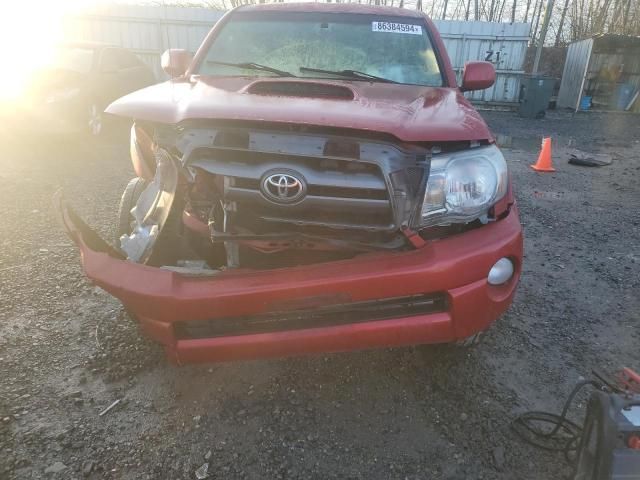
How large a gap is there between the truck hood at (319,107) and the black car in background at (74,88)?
570 cm

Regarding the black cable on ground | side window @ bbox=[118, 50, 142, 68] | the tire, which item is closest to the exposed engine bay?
the black cable on ground

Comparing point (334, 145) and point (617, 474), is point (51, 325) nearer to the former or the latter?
point (334, 145)

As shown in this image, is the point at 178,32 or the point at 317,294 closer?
the point at 317,294

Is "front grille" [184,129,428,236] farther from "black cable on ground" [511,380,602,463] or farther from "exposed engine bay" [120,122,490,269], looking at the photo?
"black cable on ground" [511,380,602,463]

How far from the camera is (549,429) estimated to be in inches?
80.8

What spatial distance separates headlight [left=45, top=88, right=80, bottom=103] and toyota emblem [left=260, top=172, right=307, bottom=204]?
684cm

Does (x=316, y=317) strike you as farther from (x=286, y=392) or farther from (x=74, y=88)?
(x=74, y=88)

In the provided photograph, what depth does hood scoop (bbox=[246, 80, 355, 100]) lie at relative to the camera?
2.18 m

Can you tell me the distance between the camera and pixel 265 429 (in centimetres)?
204

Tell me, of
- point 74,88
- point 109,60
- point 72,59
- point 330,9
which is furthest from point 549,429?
point 109,60

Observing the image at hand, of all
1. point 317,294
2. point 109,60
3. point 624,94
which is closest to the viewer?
point 317,294

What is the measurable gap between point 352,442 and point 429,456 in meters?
0.33

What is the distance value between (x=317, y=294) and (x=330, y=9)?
7.95 ft

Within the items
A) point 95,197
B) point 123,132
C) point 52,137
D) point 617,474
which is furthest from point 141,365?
point 123,132
